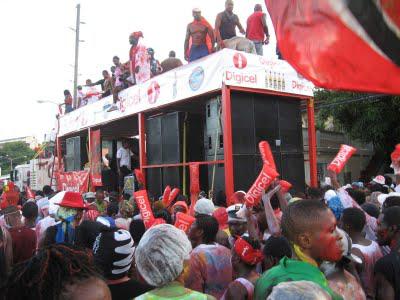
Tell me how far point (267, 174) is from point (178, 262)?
2.89 meters

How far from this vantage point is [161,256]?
92.2 inches

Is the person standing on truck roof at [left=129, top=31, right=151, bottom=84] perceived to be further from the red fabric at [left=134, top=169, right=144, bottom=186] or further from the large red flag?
the large red flag

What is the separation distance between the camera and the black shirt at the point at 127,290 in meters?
2.59

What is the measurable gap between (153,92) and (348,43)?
370 inches

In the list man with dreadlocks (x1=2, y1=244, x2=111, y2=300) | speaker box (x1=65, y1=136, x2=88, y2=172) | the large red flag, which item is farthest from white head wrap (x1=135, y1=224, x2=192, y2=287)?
speaker box (x1=65, y1=136, x2=88, y2=172)

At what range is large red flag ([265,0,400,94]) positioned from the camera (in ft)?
7.41

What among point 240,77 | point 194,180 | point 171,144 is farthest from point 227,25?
point 194,180

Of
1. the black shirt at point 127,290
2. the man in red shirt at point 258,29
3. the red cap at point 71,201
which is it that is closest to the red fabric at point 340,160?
the red cap at point 71,201

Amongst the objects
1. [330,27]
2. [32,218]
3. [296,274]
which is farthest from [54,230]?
[330,27]

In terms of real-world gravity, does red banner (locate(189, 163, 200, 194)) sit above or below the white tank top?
above

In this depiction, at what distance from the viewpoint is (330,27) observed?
238 cm

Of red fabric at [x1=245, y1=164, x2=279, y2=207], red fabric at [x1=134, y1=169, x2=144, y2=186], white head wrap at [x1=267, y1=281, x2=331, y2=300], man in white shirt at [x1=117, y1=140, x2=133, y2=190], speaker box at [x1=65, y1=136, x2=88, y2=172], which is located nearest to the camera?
white head wrap at [x1=267, y1=281, x2=331, y2=300]

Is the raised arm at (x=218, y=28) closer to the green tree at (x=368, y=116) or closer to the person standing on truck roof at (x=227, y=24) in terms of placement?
the person standing on truck roof at (x=227, y=24)

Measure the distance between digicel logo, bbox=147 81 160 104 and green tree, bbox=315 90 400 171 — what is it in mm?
10970
